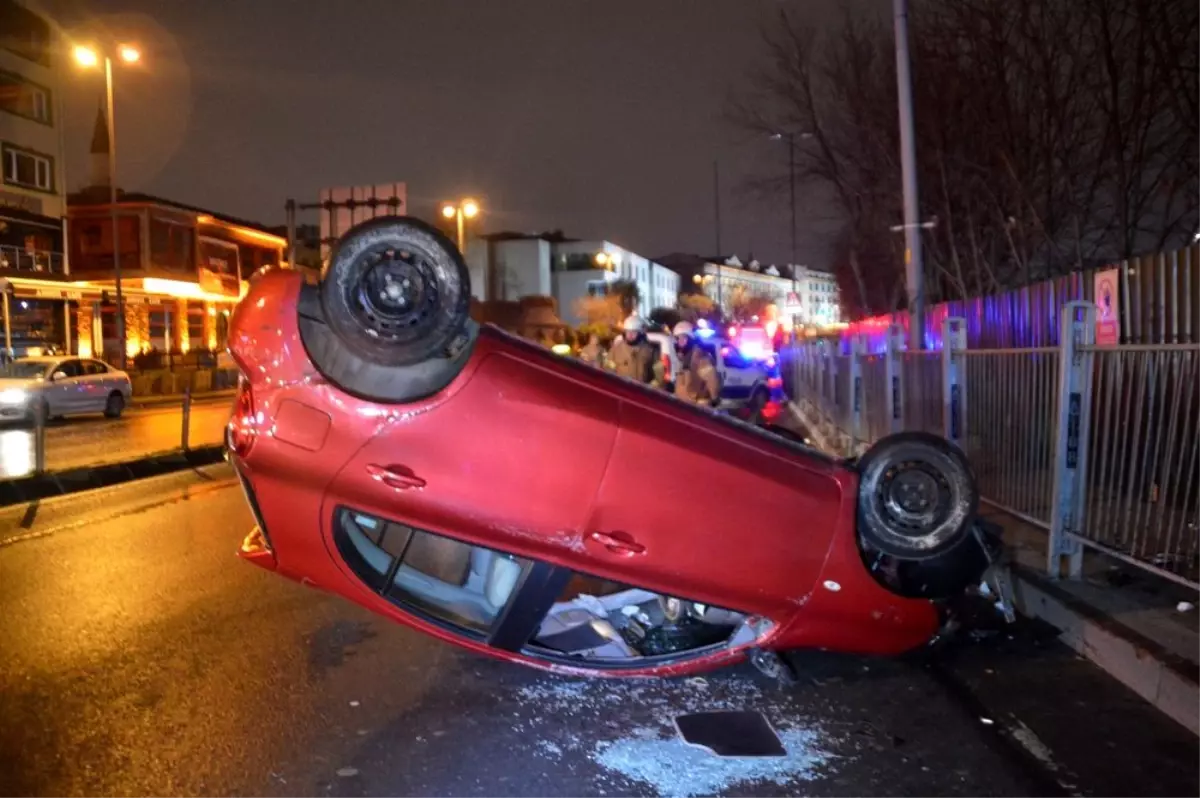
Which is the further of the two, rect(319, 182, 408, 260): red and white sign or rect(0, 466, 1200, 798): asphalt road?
rect(319, 182, 408, 260): red and white sign

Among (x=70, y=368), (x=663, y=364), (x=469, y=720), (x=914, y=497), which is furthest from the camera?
(x=70, y=368)

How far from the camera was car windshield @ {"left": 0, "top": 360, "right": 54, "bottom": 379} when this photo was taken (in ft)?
74.1

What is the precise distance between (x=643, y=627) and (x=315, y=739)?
67.6 inches

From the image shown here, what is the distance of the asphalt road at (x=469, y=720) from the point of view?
12.5ft

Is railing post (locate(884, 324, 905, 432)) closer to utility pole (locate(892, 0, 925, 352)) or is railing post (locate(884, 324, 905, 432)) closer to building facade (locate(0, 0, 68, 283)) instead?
utility pole (locate(892, 0, 925, 352))

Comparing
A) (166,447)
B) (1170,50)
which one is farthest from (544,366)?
(166,447)

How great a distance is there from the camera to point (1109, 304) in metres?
8.51

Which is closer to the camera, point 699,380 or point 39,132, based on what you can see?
point 699,380

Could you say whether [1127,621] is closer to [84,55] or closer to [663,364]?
[663,364]

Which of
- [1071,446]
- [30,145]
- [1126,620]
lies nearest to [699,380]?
[1071,446]

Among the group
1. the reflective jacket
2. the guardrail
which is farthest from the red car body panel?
the guardrail

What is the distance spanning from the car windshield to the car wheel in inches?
74.6

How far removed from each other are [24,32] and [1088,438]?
4469cm

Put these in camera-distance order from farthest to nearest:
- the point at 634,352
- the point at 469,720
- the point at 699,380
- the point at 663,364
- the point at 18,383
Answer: the point at 18,383 < the point at 663,364 < the point at 634,352 < the point at 699,380 < the point at 469,720
